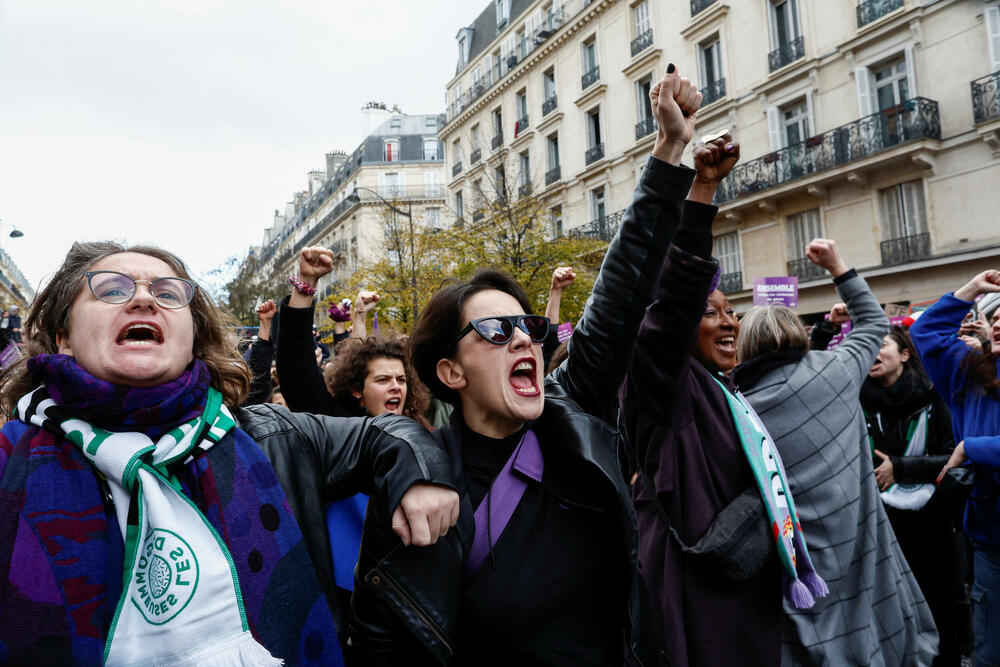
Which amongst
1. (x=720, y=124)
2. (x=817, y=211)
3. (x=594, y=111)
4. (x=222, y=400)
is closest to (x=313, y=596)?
(x=222, y=400)

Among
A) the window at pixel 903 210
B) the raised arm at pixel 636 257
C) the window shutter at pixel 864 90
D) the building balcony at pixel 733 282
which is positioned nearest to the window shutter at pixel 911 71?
the window shutter at pixel 864 90

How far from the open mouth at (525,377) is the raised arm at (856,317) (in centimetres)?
176

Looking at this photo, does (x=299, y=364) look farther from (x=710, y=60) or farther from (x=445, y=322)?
(x=710, y=60)

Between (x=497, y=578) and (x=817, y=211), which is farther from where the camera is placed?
(x=817, y=211)

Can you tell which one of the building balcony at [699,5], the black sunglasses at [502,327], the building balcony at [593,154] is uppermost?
the building balcony at [699,5]

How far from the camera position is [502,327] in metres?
2.15

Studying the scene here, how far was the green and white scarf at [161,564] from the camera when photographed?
158 cm

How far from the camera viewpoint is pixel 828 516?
2863mm

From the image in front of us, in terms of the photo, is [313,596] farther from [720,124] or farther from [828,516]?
[720,124]

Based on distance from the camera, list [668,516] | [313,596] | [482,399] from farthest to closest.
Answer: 1. [668,516]
2. [482,399]
3. [313,596]

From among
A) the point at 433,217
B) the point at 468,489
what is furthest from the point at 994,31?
the point at 433,217

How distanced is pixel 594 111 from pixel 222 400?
27.6 metres

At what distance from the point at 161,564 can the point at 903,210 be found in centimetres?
2007

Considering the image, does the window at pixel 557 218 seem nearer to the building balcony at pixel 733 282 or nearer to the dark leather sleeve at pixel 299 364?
the building balcony at pixel 733 282
